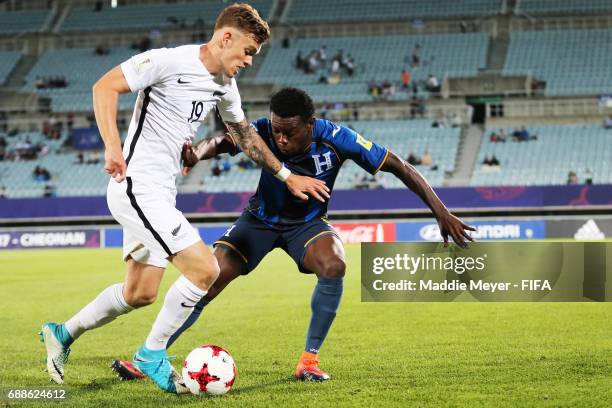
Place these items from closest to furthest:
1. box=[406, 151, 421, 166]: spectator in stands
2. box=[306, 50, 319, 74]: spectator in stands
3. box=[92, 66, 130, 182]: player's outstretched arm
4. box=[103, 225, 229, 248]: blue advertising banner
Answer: box=[92, 66, 130, 182]: player's outstretched arm, box=[103, 225, 229, 248]: blue advertising banner, box=[406, 151, 421, 166]: spectator in stands, box=[306, 50, 319, 74]: spectator in stands

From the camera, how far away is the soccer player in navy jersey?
22.4ft

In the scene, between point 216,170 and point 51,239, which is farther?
point 216,170

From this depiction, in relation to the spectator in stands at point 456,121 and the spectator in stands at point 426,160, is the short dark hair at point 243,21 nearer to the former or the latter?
the spectator in stands at point 426,160

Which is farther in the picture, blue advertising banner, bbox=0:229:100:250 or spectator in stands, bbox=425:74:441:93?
spectator in stands, bbox=425:74:441:93

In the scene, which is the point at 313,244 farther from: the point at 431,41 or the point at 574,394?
the point at 431,41

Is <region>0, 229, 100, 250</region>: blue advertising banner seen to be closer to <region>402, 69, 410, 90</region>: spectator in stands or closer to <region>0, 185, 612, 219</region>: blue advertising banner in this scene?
<region>0, 185, 612, 219</region>: blue advertising banner

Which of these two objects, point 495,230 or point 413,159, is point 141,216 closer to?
point 495,230

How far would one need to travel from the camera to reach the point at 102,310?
6508mm

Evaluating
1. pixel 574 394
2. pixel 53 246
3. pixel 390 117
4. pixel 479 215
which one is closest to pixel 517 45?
pixel 390 117

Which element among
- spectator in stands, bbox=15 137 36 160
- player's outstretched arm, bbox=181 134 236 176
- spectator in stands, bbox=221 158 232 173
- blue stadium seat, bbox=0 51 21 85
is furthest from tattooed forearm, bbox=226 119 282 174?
blue stadium seat, bbox=0 51 21 85

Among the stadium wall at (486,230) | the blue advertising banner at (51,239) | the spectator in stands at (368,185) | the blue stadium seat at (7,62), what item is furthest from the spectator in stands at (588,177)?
the blue stadium seat at (7,62)

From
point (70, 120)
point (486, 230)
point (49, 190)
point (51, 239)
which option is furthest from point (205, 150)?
point (70, 120)

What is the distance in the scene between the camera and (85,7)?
5322cm

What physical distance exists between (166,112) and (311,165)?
162cm
